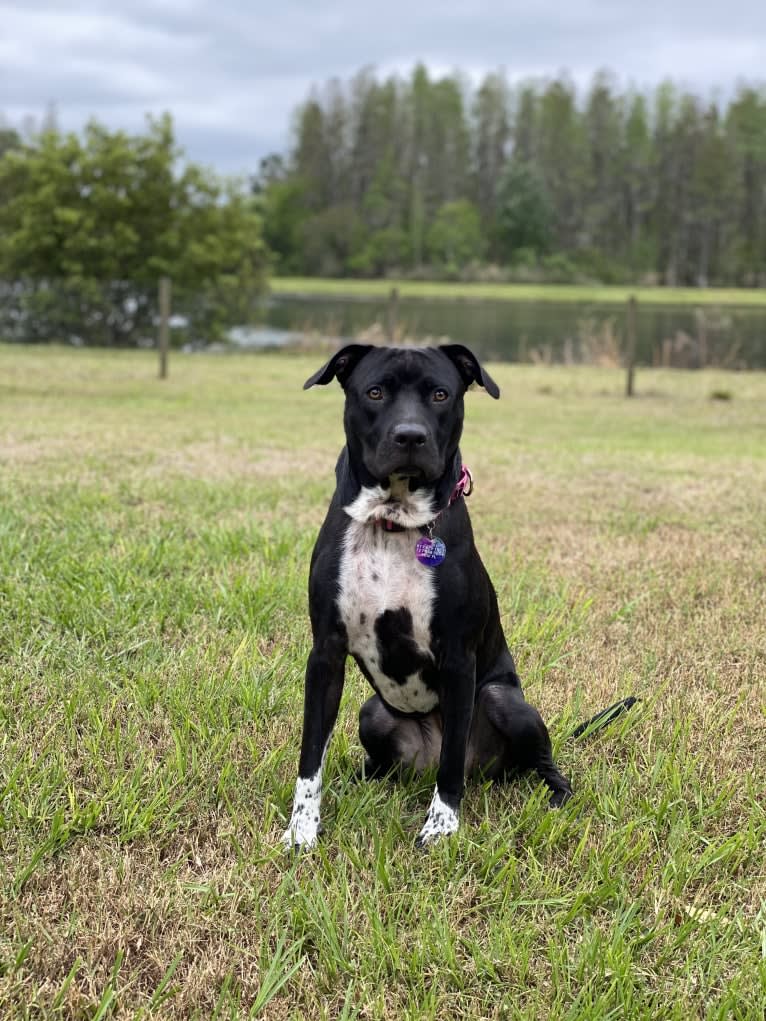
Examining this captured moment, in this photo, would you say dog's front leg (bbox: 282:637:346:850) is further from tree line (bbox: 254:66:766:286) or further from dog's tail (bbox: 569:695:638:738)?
tree line (bbox: 254:66:766:286)

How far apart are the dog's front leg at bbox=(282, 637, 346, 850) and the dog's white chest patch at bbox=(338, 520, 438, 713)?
0.07 m

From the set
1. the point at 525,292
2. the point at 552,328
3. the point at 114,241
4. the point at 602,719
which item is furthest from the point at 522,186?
the point at 602,719

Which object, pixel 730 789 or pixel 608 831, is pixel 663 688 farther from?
→ pixel 608 831

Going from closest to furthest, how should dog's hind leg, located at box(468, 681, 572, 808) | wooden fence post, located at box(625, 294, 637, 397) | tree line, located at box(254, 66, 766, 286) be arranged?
1. dog's hind leg, located at box(468, 681, 572, 808)
2. wooden fence post, located at box(625, 294, 637, 397)
3. tree line, located at box(254, 66, 766, 286)

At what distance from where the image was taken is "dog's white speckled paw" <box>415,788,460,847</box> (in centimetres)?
259

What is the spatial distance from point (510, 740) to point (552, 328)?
99.8ft

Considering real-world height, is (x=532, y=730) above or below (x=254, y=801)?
above

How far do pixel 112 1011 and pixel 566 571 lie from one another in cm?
360

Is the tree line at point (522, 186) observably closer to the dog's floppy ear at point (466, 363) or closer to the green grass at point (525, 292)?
the green grass at point (525, 292)

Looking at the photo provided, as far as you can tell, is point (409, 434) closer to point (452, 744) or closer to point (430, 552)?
point (430, 552)

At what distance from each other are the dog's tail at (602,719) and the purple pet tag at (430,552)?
104 centimetres

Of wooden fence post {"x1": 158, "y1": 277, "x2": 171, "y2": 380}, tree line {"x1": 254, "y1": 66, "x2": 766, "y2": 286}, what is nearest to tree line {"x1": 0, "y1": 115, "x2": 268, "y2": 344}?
wooden fence post {"x1": 158, "y1": 277, "x2": 171, "y2": 380}

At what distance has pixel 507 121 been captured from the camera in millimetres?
97562

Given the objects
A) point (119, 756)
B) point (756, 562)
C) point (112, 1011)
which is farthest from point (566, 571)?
point (112, 1011)
